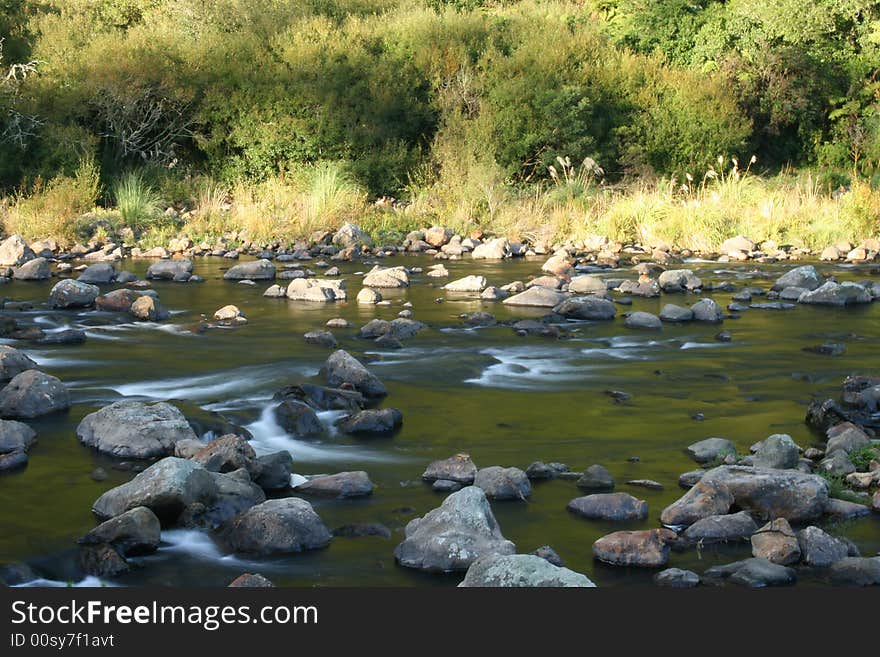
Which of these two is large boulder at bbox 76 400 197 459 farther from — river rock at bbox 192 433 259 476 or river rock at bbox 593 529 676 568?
river rock at bbox 593 529 676 568

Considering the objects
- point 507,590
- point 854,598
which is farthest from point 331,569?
point 854,598

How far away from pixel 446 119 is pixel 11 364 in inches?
641

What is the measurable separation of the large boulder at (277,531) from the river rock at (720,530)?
156 centimetres

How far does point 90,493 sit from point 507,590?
2416mm

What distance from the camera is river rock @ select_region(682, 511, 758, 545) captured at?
4578 millimetres

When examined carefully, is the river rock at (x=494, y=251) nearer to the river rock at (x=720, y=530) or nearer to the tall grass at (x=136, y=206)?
the tall grass at (x=136, y=206)

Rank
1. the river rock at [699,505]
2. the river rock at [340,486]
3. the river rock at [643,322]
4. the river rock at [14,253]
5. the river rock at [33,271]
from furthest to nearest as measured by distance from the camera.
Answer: the river rock at [14,253] → the river rock at [33,271] → the river rock at [643,322] → the river rock at [340,486] → the river rock at [699,505]

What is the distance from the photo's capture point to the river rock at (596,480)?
17.3 ft

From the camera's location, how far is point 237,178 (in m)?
21.8

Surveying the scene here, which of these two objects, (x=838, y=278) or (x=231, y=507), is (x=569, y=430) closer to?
(x=231, y=507)

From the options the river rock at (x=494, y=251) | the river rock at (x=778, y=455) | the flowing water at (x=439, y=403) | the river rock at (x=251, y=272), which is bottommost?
the river rock at (x=494, y=251)

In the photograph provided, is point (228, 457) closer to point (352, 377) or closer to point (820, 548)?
point (352, 377)

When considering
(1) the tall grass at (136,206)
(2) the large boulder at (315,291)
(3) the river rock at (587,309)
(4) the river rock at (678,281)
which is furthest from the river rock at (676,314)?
(1) the tall grass at (136,206)

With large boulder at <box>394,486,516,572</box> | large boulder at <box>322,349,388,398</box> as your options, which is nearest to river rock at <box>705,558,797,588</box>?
large boulder at <box>394,486,516,572</box>
